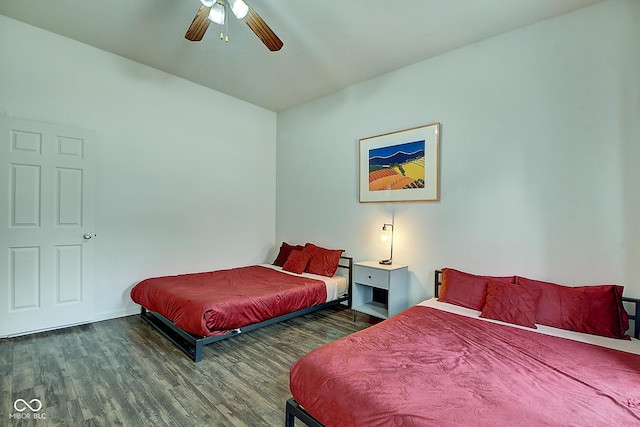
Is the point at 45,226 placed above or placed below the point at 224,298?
above

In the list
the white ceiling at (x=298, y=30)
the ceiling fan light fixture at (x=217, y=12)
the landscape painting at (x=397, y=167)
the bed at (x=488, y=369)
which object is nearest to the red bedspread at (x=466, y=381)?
the bed at (x=488, y=369)

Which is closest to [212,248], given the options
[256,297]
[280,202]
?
[280,202]

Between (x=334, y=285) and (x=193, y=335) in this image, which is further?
(x=334, y=285)

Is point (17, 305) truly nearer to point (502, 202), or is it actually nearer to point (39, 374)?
point (39, 374)

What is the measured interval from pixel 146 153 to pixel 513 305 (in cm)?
426

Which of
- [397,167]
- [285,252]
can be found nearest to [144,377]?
[285,252]

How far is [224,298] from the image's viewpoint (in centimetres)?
283

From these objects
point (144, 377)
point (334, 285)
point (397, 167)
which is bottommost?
point (144, 377)

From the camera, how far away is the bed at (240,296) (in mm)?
2635

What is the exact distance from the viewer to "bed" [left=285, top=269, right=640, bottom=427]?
1.24 meters

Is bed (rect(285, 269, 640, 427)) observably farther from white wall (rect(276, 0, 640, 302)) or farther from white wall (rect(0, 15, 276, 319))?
white wall (rect(0, 15, 276, 319))

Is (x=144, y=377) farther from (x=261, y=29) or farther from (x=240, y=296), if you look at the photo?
(x=261, y=29)
